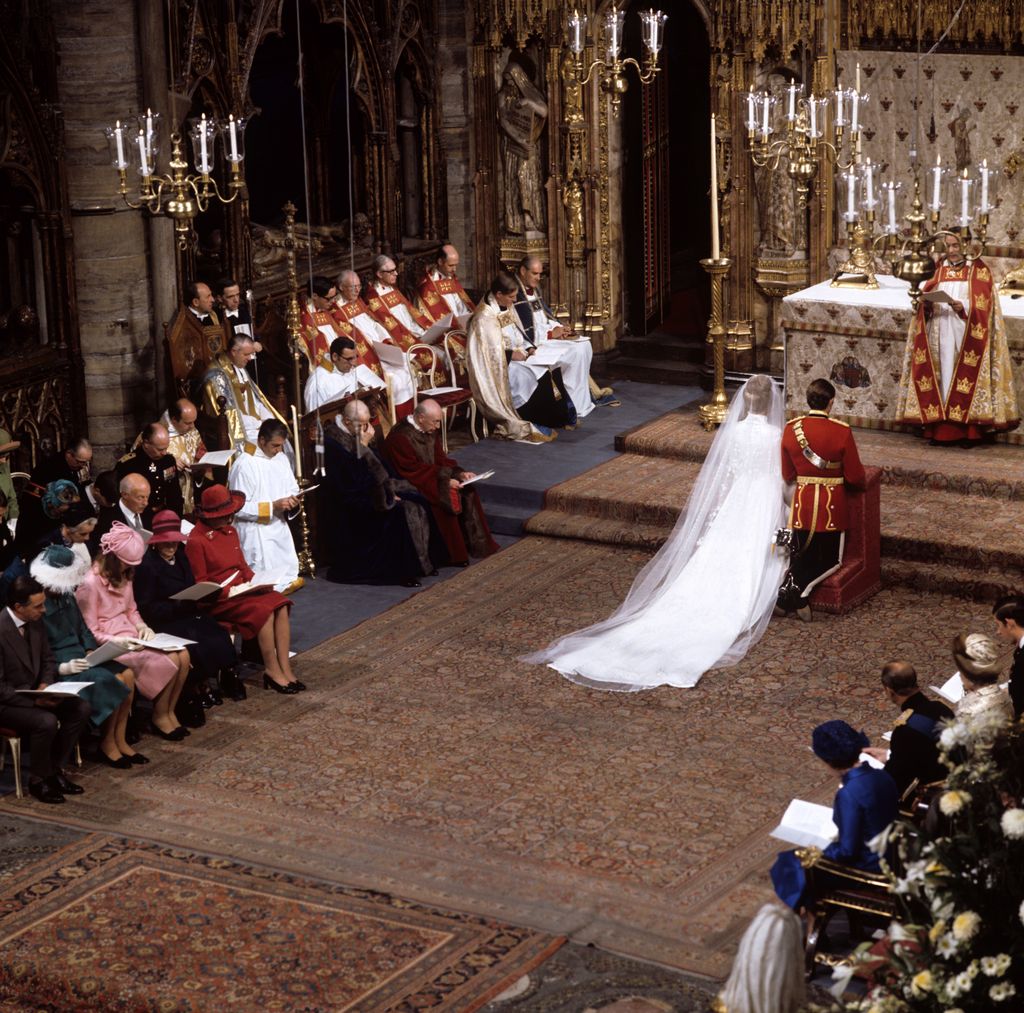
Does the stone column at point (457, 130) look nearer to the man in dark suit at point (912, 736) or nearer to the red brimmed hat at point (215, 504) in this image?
the red brimmed hat at point (215, 504)

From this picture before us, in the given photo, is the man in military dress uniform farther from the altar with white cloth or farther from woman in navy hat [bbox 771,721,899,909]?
woman in navy hat [bbox 771,721,899,909]

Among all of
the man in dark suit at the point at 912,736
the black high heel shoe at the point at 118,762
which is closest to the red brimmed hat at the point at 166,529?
the black high heel shoe at the point at 118,762

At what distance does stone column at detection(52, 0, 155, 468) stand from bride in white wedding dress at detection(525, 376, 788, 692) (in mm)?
4013

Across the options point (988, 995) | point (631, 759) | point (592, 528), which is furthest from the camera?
point (592, 528)

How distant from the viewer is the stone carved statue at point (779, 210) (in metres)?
16.5

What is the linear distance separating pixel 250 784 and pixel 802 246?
8.24 meters

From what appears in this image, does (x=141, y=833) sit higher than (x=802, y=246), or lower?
lower

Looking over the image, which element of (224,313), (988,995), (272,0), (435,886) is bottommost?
(435,886)

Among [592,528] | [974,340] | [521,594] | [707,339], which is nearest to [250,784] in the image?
[521,594]

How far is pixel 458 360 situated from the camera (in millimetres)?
16234

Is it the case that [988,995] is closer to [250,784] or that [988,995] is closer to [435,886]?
[435,886]

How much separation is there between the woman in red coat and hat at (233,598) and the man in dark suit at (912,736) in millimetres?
3895

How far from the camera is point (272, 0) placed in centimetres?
1524

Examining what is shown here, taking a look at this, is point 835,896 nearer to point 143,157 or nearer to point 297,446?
point 297,446
